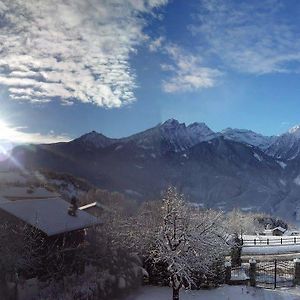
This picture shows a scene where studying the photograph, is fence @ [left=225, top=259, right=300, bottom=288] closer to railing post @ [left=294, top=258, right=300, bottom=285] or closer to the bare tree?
railing post @ [left=294, top=258, right=300, bottom=285]

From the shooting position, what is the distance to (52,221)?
116 ft

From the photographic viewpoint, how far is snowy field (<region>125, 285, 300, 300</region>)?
3198cm

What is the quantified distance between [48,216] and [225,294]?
13.3 meters

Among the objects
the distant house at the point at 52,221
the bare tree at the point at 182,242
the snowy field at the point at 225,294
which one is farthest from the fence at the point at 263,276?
the distant house at the point at 52,221

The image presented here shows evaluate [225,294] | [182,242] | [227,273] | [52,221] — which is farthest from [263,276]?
[52,221]

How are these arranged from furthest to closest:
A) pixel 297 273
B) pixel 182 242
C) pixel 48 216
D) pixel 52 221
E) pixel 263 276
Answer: pixel 263 276 < pixel 48 216 < pixel 52 221 < pixel 297 273 < pixel 182 242

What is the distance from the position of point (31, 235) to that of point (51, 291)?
4731 mm

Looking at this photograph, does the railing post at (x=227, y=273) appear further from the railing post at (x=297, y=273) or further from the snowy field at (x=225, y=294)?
the railing post at (x=297, y=273)

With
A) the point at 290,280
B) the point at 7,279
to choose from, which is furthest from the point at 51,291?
the point at 290,280

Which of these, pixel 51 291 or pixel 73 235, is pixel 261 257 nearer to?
pixel 73 235

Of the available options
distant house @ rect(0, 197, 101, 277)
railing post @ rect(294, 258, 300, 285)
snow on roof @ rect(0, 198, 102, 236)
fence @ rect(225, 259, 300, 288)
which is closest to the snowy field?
fence @ rect(225, 259, 300, 288)

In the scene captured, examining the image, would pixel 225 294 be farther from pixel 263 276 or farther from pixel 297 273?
pixel 297 273

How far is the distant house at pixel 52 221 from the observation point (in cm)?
3359

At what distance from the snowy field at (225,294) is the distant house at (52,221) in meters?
5.49
